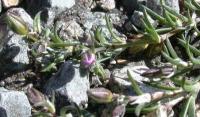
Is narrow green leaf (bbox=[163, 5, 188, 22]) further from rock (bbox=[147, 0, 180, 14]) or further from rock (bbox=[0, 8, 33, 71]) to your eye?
rock (bbox=[0, 8, 33, 71])

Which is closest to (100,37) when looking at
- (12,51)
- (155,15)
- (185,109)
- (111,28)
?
(111,28)

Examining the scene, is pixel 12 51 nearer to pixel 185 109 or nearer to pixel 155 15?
pixel 155 15

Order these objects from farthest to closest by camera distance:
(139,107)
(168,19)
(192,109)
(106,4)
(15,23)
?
(106,4) < (168,19) < (15,23) < (192,109) < (139,107)

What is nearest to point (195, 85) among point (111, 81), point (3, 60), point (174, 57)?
point (174, 57)

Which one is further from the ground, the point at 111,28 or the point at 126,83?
the point at 111,28

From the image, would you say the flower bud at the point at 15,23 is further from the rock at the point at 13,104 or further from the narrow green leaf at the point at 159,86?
the narrow green leaf at the point at 159,86

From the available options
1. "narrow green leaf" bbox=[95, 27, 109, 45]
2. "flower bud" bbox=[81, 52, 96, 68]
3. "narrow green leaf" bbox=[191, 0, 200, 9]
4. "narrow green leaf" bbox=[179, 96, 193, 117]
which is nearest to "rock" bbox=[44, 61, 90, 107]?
"flower bud" bbox=[81, 52, 96, 68]
